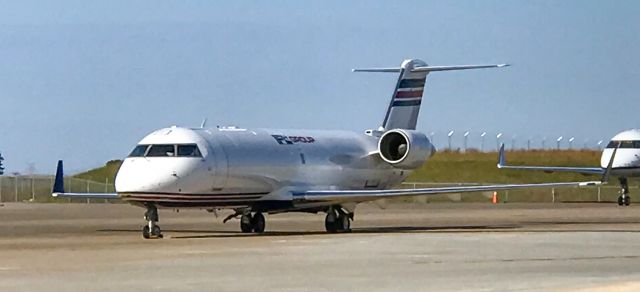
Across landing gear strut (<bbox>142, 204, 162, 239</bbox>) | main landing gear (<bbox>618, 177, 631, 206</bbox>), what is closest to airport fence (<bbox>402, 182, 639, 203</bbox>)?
main landing gear (<bbox>618, 177, 631, 206</bbox>)

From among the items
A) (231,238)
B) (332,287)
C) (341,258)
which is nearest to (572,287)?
(332,287)

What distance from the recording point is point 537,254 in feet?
81.3

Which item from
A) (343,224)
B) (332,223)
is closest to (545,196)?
(343,224)

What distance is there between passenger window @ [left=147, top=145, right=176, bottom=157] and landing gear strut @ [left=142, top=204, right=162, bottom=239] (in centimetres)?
143

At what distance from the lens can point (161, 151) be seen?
3378 cm

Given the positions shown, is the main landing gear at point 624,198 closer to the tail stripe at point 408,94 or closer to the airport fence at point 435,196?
the airport fence at point 435,196

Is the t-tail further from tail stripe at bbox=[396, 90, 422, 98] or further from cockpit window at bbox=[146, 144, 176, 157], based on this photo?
cockpit window at bbox=[146, 144, 176, 157]

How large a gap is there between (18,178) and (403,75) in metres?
41.7

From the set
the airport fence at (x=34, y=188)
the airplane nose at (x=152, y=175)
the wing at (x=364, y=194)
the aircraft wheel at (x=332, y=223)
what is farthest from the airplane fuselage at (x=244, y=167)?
the airport fence at (x=34, y=188)

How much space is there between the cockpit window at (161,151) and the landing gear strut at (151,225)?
143 centimetres

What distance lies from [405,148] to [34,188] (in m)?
41.4

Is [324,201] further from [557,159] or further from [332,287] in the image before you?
[557,159]

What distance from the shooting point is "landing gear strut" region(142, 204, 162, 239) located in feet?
106

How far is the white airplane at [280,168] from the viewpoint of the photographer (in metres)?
33.2
